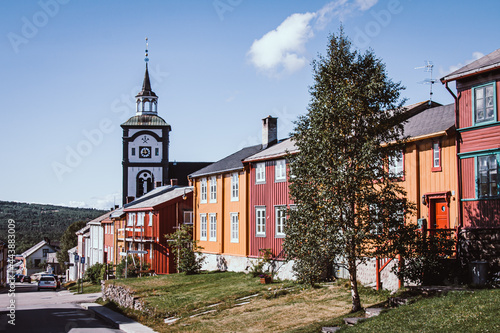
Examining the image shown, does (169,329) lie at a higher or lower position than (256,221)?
lower

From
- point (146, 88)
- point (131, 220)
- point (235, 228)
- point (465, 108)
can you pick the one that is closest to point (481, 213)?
point (465, 108)

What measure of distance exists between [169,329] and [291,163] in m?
8.43

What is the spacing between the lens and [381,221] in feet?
53.1

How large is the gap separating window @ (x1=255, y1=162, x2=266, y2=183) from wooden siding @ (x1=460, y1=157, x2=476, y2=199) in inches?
521

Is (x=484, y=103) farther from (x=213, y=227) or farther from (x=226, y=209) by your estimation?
(x=213, y=227)

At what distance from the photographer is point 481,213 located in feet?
Result: 58.2

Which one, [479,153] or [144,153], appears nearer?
[479,153]

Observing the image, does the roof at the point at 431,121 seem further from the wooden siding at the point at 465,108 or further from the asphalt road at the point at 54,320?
the asphalt road at the point at 54,320

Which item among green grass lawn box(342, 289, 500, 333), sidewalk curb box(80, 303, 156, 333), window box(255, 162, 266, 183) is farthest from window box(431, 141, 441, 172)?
sidewalk curb box(80, 303, 156, 333)

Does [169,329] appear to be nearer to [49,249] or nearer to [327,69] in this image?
[327,69]

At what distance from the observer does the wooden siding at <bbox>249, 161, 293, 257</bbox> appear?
2819cm

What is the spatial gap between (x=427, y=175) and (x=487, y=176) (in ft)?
8.58

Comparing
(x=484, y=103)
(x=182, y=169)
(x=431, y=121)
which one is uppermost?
(x=182, y=169)

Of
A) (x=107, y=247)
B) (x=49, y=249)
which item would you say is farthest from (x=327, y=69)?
(x=49, y=249)
